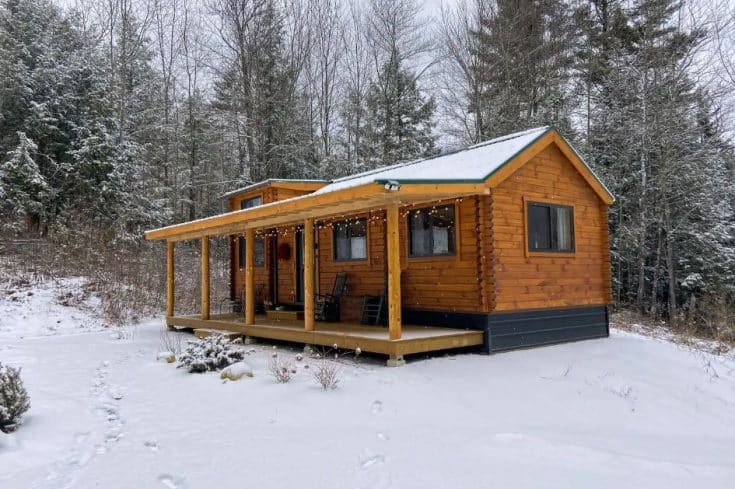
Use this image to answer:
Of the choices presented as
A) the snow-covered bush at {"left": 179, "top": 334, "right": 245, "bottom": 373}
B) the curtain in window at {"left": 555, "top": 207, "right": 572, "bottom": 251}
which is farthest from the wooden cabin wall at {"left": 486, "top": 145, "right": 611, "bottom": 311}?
the snow-covered bush at {"left": 179, "top": 334, "right": 245, "bottom": 373}

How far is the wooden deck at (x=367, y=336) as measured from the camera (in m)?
6.79

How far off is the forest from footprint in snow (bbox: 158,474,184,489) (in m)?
10.3

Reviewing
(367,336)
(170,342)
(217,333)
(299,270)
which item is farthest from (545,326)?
(170,342)

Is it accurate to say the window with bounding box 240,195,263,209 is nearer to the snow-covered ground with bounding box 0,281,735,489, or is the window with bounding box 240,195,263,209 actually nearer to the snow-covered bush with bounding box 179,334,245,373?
the snow-covered ground with bounding box 0,281,735,489

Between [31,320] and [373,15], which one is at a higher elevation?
[373,15]

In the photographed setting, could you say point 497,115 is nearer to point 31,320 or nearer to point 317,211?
point 317,211

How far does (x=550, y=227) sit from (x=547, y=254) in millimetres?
499

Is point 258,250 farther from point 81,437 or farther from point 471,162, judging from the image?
point 81,437

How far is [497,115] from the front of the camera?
1659 cm

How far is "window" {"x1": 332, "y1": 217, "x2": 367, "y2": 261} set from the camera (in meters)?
9.97

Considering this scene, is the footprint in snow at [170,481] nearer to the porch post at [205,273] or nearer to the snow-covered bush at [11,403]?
the snow-covered bush at [11,403]

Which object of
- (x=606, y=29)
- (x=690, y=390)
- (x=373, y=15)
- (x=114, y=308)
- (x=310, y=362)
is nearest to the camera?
(x=690, y=390)

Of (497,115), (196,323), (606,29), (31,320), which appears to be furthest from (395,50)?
(31,320)

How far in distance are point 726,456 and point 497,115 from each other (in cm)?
1377
